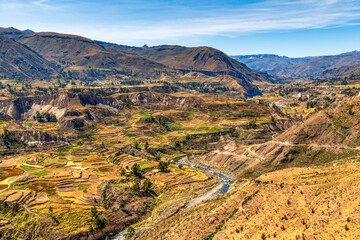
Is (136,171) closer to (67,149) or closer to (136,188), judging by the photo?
(136,188)

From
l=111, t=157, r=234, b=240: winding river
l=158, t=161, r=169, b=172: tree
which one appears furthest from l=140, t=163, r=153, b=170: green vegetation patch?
l=111, t=157, r=234, b=240: winding river

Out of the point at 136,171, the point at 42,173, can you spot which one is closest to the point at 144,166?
the point at 136,171

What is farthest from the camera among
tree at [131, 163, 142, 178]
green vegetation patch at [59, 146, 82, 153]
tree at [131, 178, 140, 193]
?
green vegetation patch at [59, 146, 82, 153]

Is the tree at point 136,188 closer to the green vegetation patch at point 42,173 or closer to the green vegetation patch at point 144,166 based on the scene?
the green vegetation patch at point 144,166

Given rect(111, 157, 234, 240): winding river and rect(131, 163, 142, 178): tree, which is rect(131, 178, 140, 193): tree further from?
rect(111, 157, 234, 240): winding river

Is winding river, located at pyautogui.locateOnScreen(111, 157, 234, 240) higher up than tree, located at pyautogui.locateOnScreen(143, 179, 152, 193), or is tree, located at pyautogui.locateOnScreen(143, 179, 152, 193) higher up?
tree, located at pyautogui.locateOnScreen(143, 179, 152, 193)

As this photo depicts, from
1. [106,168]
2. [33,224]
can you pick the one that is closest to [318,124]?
[106,168]

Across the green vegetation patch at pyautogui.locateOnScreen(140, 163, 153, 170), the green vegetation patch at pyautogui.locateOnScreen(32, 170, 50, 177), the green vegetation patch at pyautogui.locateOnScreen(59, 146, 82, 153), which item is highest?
the green vegetation patch at pyautogui.locateOnScreen(32, 170, 50, 177)

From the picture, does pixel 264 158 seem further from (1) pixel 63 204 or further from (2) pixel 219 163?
(1) pixel 63 204

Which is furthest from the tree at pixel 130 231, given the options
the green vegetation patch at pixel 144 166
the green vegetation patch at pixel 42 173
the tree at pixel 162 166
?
the green vegetation patch at pixel 42 173

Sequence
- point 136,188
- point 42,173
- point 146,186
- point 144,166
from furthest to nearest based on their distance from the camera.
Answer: point 144,166 → point 42,173 → point 146,186 → point 136,188

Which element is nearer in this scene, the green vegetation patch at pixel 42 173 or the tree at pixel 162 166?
the green vegetation patch at pixel 42 173
